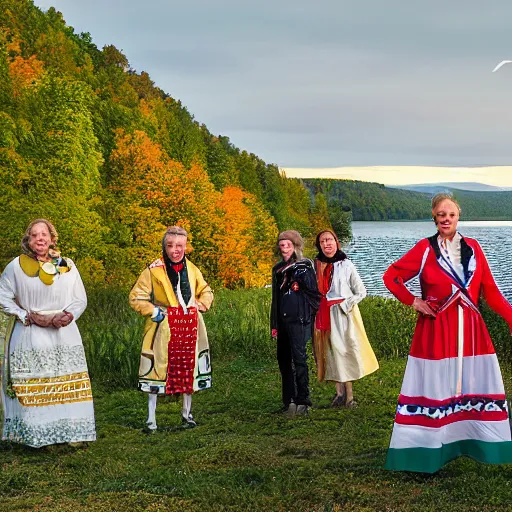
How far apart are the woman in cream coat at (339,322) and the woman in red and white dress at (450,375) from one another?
3392mm

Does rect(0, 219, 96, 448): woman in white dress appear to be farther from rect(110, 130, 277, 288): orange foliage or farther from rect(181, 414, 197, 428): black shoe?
rect(110, 130, 277, 288): orange foliage

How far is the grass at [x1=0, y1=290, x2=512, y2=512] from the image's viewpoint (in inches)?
239

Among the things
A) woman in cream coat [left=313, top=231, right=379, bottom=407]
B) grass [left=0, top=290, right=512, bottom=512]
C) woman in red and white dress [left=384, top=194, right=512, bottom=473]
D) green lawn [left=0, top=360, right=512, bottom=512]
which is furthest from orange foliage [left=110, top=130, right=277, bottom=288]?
woman in red and white dress [left=384, top=194, right=512, bottom=473]

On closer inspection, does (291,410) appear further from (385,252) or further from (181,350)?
(385,252)

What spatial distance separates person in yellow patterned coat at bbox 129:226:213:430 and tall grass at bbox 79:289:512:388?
345 cm

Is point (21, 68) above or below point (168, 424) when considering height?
above

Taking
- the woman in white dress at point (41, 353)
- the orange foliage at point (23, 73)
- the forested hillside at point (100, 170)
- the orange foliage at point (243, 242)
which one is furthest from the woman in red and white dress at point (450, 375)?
the orange foliage at point (243, 242)

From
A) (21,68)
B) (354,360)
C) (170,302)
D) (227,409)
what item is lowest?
(227,409)

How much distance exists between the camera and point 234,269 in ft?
148

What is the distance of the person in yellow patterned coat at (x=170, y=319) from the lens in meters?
8.62

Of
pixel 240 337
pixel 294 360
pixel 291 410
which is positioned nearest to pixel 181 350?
pixel 294 360

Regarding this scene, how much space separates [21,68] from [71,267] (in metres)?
29.3

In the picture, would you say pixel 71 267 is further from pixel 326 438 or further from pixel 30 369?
pixel 326 438

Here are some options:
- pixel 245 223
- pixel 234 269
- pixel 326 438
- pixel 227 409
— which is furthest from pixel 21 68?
pixel 326 438
